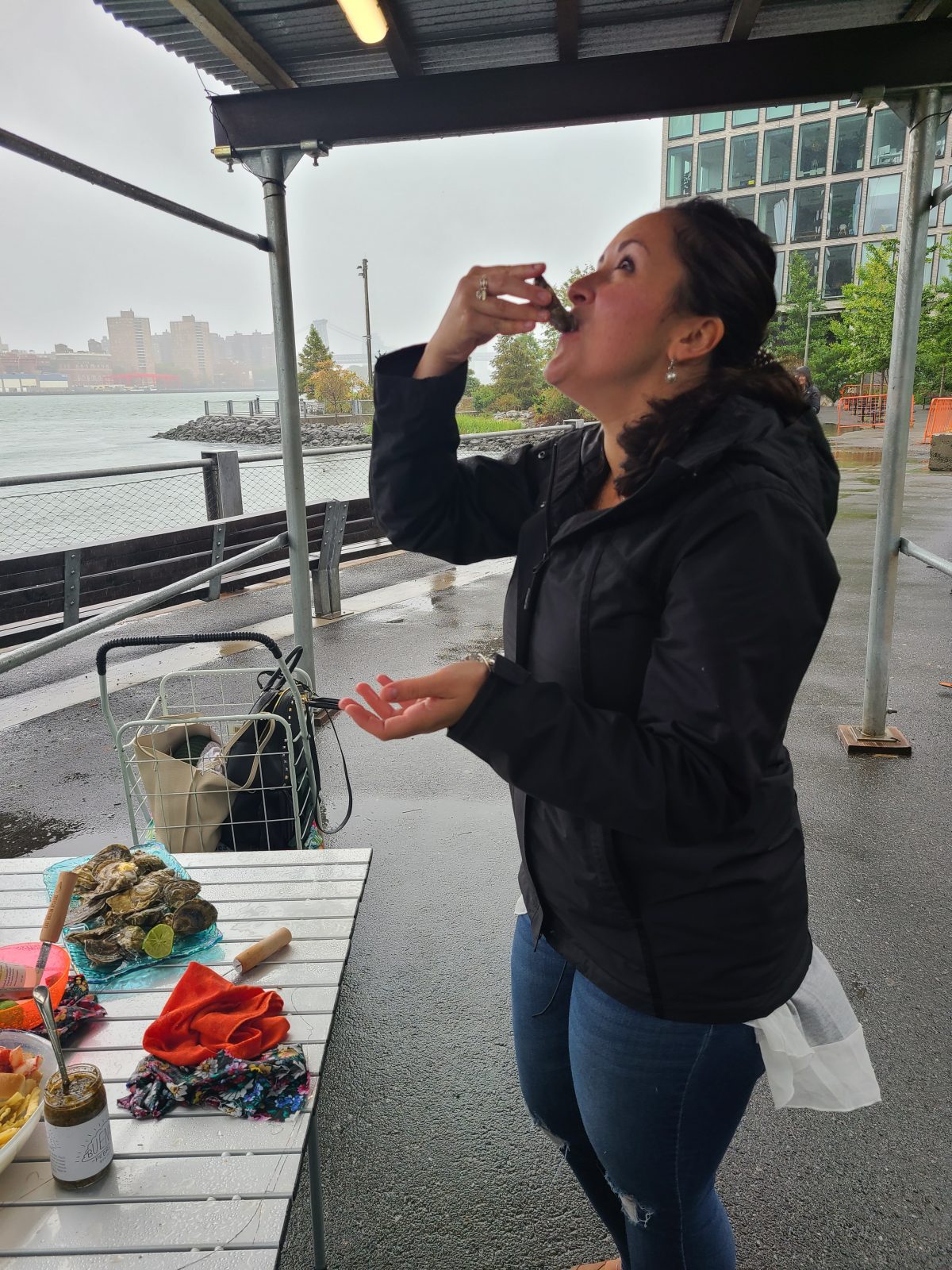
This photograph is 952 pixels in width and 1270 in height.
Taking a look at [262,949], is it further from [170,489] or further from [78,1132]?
[170,489]

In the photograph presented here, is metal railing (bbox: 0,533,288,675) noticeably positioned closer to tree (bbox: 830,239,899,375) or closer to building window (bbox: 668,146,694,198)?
tree (bbox: 830,239,899,375)

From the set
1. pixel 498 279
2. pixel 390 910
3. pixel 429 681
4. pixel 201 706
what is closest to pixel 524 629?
pixel 429 681

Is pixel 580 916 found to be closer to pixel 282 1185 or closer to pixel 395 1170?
pixel 282 1185

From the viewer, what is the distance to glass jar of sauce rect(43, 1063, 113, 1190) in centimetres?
129

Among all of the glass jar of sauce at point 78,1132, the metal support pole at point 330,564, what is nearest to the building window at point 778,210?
the metal support pole at point 330,564

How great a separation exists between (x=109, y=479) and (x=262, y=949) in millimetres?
12546

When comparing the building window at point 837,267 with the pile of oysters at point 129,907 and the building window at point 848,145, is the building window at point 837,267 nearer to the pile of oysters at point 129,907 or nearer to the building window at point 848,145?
the building window at point 848,145

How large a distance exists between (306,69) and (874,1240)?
4.40 metres

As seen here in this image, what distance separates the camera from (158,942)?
1837 millimetres

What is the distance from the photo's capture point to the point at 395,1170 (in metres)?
2.38

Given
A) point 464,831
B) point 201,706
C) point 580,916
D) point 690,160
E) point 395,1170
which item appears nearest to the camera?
point 580,916

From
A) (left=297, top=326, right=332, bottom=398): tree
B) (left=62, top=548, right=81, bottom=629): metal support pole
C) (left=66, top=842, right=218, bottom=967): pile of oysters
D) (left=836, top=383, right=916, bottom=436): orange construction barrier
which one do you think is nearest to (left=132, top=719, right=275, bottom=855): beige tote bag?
(left=66, top=842, right=218, bottom=967): pile of oysters

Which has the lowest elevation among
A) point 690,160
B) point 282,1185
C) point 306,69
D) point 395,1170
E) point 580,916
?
point 395,1170

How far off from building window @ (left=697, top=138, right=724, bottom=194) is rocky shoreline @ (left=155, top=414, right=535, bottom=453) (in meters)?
25.8
